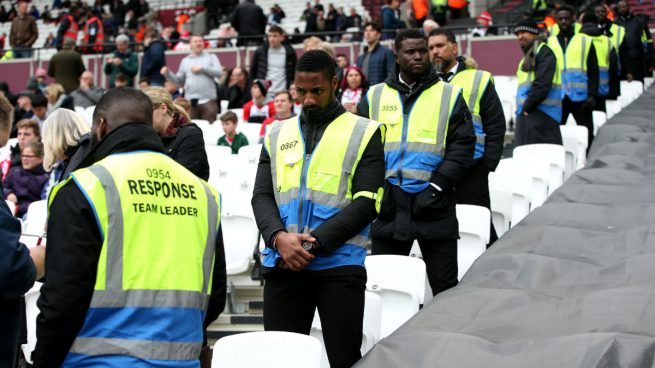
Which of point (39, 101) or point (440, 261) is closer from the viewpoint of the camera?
point (440, 261)

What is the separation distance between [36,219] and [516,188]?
10.8 ft

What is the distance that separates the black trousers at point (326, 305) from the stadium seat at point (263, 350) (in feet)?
1.60

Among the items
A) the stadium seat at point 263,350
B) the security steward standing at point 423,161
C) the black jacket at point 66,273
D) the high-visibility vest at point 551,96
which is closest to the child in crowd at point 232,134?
the high-visibility vest at point 551,96

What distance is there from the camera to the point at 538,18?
17688 mm

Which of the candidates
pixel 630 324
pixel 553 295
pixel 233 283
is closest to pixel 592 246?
pixel 553 295

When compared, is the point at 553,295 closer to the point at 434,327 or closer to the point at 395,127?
the point at 434,327

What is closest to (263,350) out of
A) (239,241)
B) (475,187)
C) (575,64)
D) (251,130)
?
(475,187)

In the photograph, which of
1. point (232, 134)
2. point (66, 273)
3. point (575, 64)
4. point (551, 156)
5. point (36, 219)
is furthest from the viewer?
point (575, 64)

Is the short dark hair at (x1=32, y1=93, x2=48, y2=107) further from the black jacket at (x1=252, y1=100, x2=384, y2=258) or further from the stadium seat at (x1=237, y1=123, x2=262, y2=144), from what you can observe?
the black jacket at (x1=252, y1=100, x2=384, y2=258)

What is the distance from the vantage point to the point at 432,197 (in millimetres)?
5312

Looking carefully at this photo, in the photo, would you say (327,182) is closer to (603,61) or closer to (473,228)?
(473,228)

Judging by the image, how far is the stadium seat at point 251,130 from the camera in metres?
11.1

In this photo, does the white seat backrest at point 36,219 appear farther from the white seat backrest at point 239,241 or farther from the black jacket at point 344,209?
the black jacket at point 344,209

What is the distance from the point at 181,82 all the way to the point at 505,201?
282 inches
